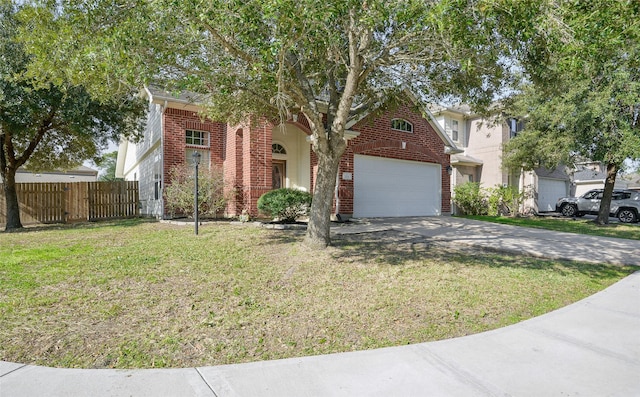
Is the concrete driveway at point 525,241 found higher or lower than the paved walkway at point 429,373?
higher

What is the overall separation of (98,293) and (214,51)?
4196 millimetres

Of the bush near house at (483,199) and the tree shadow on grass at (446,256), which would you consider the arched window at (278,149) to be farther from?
the bush near house at (483,199)

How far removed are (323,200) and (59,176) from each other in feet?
106

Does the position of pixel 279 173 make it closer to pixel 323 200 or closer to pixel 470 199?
pixel 323 200

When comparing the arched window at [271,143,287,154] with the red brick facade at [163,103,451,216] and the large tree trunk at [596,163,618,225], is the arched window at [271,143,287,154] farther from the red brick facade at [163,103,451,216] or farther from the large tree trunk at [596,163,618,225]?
the large tree trunk at [596,163,618,225]

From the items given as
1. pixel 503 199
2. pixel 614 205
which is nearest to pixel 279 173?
pixel 503 199

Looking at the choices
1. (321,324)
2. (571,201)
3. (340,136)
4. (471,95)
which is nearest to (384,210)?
(471,95)

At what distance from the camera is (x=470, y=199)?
19.1 metres

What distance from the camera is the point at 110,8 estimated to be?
543 centimetres

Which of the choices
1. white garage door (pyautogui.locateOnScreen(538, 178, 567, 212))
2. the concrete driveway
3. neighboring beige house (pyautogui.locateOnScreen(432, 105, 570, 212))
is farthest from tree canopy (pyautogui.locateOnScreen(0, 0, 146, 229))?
white garage door (pyautogui.locateOnScreen(538, 178, 567, 212))

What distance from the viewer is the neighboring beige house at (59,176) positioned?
27.8 meters

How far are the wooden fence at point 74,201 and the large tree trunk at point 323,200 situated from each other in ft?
36.5

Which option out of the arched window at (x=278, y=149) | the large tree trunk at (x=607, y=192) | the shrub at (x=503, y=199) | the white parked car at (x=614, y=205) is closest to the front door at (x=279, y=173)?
the arched window at (x=278, y=149)

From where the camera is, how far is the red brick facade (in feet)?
38.0
